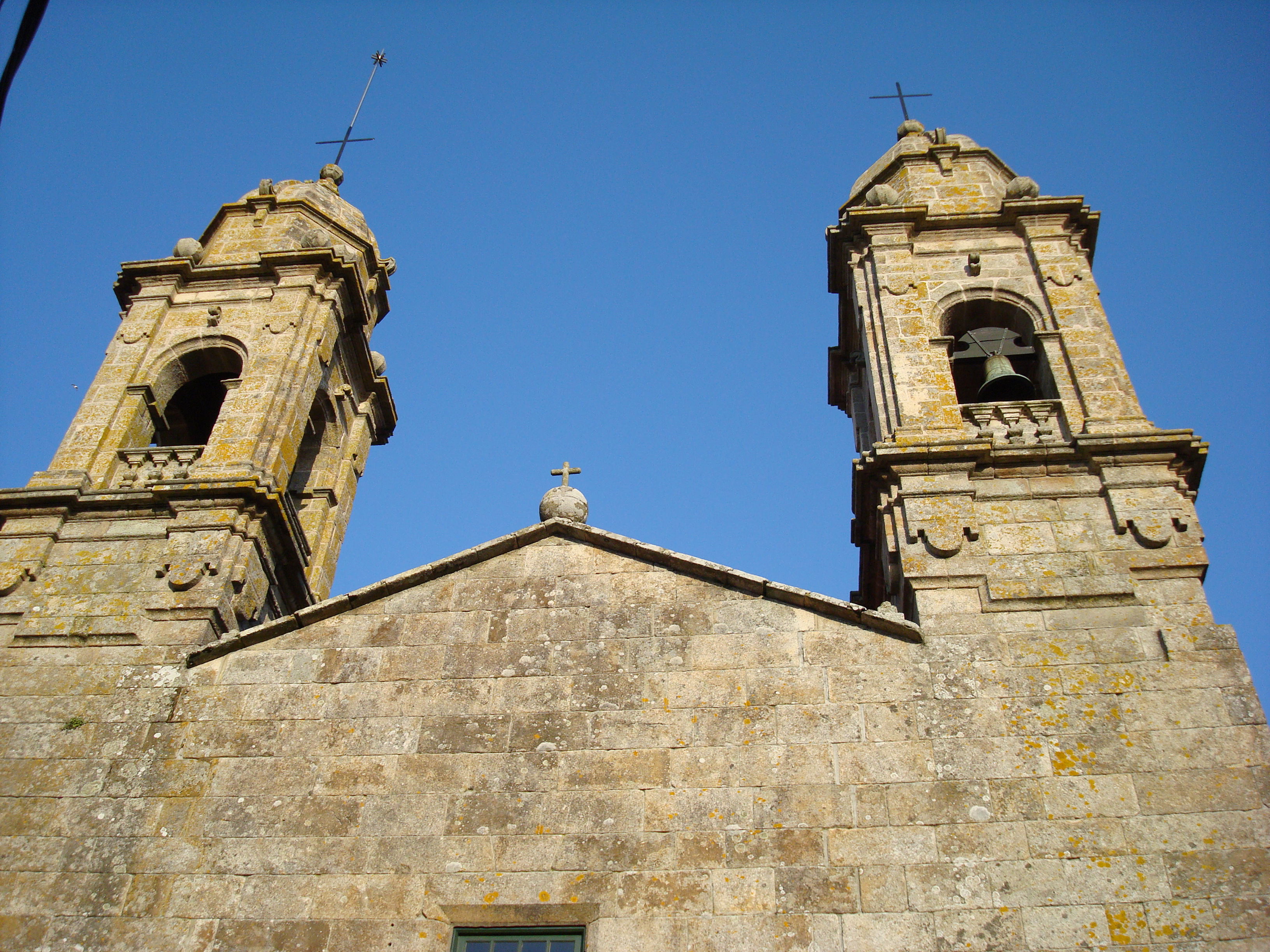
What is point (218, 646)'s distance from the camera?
972cm

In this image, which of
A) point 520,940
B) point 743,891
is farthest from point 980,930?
point 520,940

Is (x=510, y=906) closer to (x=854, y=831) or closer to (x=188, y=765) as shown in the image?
(x=854, y=831)

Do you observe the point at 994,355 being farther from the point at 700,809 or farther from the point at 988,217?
the point at 700,809

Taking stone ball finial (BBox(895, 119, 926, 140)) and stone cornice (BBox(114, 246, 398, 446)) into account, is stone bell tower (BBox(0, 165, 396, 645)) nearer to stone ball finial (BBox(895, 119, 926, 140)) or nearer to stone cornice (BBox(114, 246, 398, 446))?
stone cornice (BBox(114, 246, 398, 446))

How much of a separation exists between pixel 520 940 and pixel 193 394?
9.61 metres

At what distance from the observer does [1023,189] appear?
14172 millimetres

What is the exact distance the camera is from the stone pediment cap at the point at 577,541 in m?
9.30

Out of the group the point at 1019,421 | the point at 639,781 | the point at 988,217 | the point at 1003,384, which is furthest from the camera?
the point at 988,217

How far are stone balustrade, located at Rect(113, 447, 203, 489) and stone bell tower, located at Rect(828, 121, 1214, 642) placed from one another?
6.82 meters

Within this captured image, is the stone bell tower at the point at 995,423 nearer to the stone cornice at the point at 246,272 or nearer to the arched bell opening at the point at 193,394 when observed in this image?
the stone cornice at the point at 246,272

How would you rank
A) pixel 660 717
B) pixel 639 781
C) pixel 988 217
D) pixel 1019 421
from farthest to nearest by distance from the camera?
pixel 988 217 < pixel 1019 421 < pixel 660 717 < pixel 639 781

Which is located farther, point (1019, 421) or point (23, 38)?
point (1019, 421)

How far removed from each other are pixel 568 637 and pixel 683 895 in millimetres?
2380

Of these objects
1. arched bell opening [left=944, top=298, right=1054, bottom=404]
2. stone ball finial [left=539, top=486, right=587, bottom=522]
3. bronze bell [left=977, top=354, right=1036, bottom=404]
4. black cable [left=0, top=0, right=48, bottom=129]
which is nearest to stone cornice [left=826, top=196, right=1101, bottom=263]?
arched bell opening [left=944, top=298, right=1054, bottom=404]
